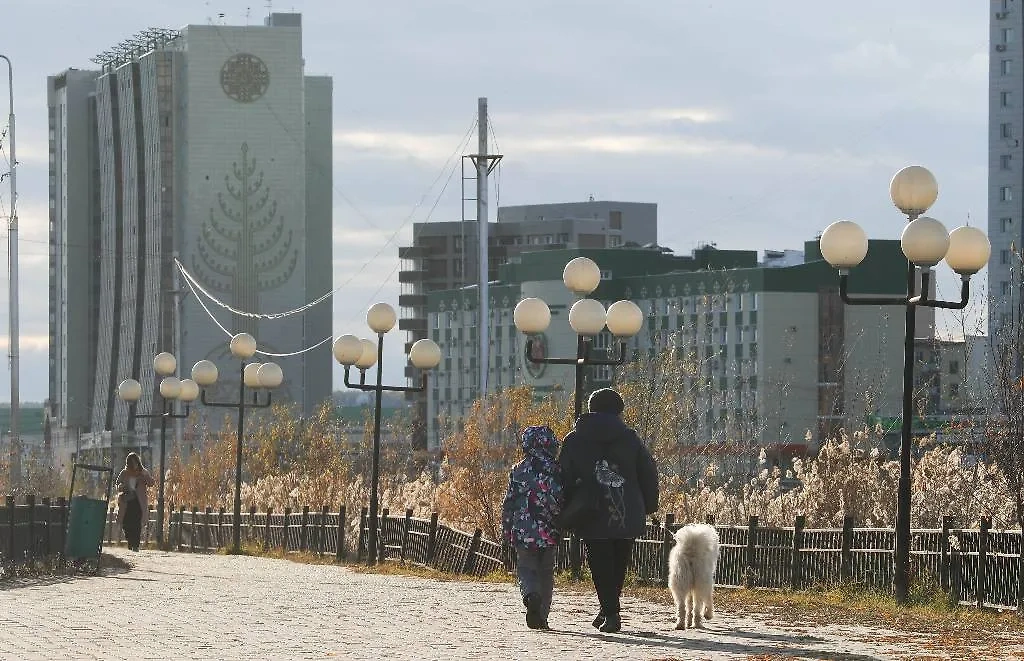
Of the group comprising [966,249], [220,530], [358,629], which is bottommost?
[220,530]

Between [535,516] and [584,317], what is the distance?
897 cm

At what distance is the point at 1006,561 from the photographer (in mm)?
16531

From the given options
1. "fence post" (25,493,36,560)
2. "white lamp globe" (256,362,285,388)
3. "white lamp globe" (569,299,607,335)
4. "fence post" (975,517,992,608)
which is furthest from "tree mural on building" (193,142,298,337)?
"fence post" (975,517,992,608)

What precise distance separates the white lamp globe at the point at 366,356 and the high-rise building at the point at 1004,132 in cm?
12134

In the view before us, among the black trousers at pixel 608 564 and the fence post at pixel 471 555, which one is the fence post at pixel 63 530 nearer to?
the fence post at pixel 471 555

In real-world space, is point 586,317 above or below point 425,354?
above

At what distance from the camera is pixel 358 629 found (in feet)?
49.5

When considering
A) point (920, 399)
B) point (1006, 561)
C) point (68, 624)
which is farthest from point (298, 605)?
point (920, 399)

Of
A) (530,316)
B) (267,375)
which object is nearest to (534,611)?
(530,316)

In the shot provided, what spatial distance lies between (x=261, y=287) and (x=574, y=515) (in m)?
178

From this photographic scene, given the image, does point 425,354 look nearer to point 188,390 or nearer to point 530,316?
point 530,316

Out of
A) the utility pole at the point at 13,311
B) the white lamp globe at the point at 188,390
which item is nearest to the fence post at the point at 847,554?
the white lamp globe at the point at 188,390

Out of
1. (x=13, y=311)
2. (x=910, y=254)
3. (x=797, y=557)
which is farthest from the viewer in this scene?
(x=13, y=311)

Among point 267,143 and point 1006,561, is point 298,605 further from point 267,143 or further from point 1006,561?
point 267,143
